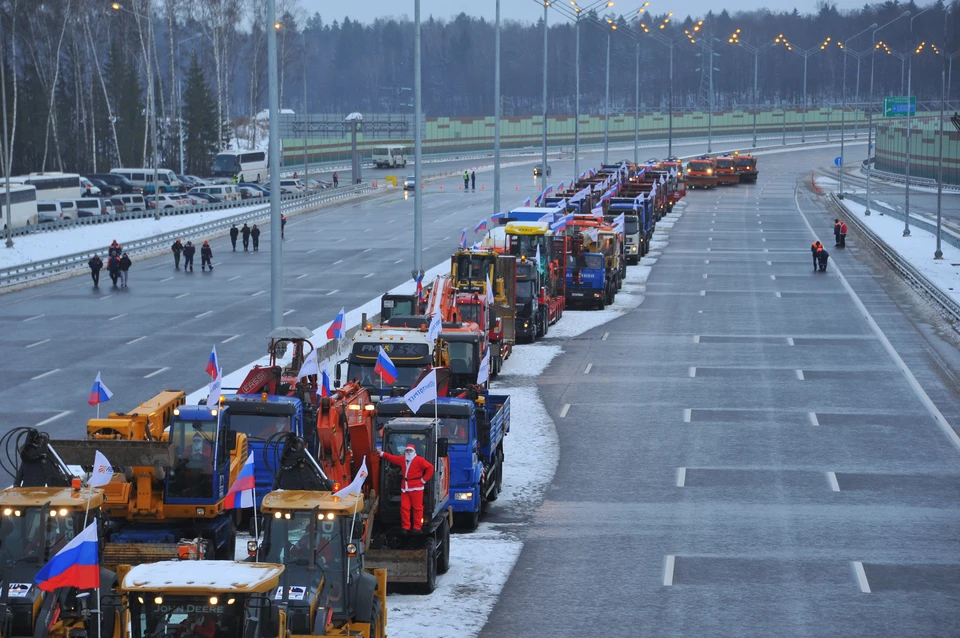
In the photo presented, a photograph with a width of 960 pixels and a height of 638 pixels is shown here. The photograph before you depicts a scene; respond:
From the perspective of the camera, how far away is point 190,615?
1159 centimetres

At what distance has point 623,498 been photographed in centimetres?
2375

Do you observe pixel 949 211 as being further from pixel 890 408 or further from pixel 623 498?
pixel 623 498

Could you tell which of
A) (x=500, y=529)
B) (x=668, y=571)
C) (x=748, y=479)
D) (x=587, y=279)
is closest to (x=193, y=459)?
(x=500, y=529)

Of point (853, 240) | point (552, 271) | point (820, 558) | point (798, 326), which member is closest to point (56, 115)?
point (853, 240)

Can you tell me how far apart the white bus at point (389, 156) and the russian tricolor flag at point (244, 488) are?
359 feet

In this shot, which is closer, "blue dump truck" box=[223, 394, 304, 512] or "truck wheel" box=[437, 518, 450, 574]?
"truck wheel" box=[437, 518, 450, 574]

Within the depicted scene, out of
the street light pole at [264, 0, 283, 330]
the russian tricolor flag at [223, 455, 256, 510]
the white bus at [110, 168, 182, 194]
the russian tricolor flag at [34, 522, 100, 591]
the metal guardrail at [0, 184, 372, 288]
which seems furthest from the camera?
the white bus at [110, 168, 182, 194]

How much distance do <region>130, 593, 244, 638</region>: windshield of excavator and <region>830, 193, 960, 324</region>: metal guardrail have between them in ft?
115

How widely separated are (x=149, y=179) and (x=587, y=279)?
57.3 meters

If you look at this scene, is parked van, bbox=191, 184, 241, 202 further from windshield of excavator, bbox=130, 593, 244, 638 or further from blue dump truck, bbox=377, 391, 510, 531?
windshield of excavator, bbox=130, 593, 244, 638

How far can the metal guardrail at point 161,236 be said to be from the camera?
53.5 m

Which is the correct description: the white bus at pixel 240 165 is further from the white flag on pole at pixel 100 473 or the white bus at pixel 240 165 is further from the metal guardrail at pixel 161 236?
the white flag on pole at pixel 100 473

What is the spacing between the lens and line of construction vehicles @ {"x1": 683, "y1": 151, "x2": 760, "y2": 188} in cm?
10262

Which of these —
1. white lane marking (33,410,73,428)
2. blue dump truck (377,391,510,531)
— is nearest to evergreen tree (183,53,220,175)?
white lane marking (33,410,73,428)
